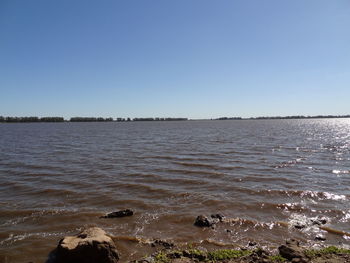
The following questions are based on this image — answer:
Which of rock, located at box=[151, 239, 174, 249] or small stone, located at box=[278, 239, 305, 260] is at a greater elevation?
small stone, located at box=[278, 239, 305, 260]

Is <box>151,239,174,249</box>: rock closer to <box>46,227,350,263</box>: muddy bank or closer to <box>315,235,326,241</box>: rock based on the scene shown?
<box>46,227,350,263</box>: muddy bank

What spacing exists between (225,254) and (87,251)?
3.61 meters

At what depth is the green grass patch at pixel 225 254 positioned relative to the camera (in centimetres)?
643

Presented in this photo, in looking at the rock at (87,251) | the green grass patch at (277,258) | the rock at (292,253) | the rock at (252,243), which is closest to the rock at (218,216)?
the rock at (252,243)

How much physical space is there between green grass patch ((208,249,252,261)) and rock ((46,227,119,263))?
2580 millimetres

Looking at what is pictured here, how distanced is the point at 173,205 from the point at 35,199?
6617mm

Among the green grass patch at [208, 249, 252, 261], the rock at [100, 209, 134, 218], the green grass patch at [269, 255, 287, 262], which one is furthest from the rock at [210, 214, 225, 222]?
the rock at [100, 209, 134, 218]

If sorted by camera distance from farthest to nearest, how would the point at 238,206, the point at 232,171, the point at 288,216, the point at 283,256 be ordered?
the point at 232,171
the point at 238,206
the point at 288,216
the point at 283,256

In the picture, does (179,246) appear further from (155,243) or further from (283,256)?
(283,256)

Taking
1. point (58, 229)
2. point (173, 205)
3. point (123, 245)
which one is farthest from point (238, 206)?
point (58, 229)

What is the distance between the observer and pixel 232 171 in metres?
17.4

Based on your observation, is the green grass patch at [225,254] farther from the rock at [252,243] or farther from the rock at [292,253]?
the rock at [292,253]

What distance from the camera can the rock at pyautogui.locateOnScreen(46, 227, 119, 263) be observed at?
6113mm

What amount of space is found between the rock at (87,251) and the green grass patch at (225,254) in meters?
2.58
